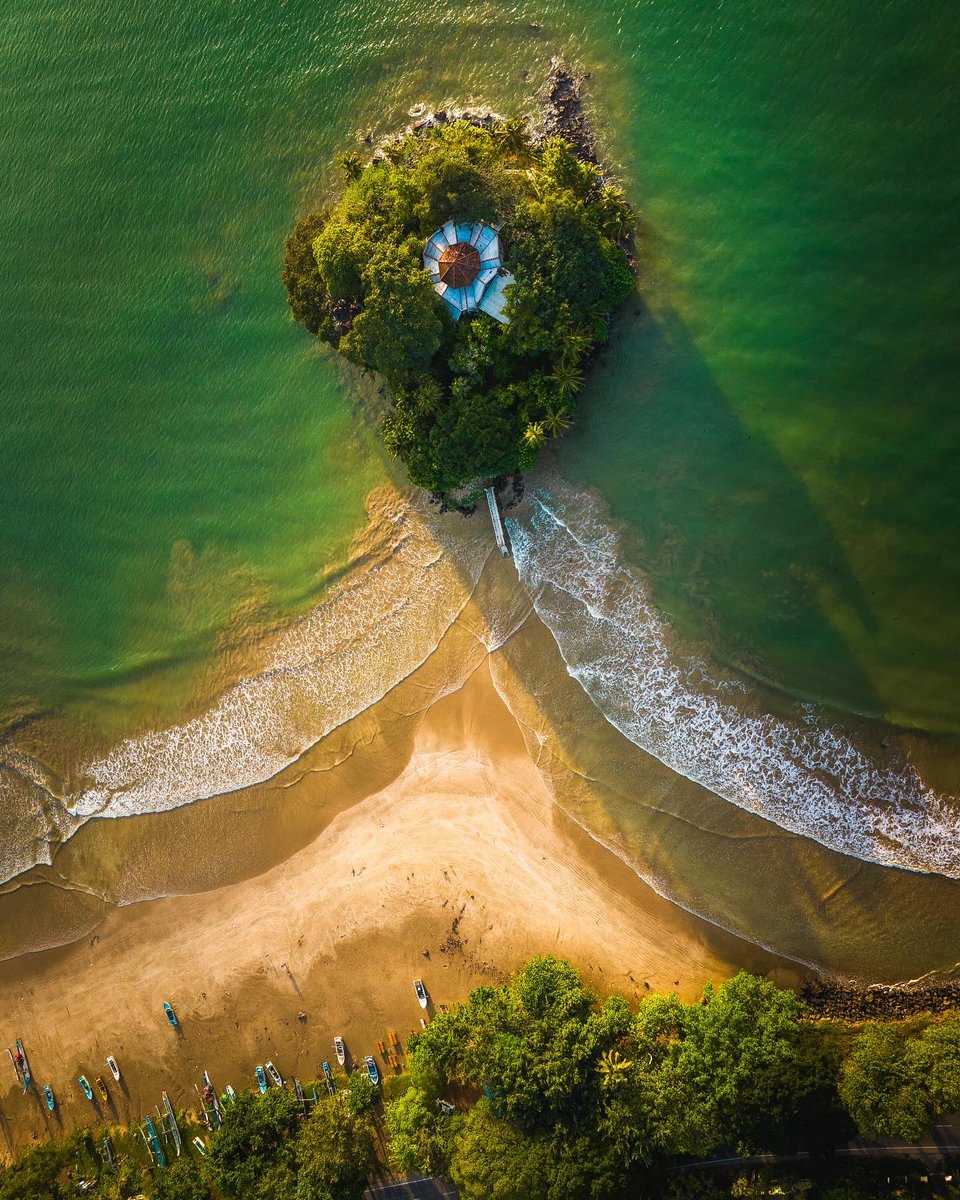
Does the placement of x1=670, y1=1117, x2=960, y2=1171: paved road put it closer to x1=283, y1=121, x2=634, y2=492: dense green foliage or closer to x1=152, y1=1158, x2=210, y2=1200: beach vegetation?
x1=152, y1=1158, x2=210, y2=1200: beach vegetation

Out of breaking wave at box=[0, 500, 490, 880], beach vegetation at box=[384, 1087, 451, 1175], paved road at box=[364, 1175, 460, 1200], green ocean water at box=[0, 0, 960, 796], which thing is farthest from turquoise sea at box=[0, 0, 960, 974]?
paved road at box=[364, 1175, 460, 1200]

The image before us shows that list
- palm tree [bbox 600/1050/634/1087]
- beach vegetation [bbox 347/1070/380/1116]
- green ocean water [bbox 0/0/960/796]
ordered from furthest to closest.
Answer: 1. beach vegetation [bbox 347/1070/380/1116]
2. green ocean water [bbox 0/0/960/796]
3. palm tree [bbox 600/1050/634/1087]

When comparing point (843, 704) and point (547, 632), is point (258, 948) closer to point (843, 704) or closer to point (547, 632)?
point (547, 632)

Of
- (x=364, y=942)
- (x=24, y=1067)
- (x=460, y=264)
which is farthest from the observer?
(x=24, y=1067)

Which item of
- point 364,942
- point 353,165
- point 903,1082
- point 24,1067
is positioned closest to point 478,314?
point 353,165

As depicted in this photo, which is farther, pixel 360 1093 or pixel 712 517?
pixel 360 1093

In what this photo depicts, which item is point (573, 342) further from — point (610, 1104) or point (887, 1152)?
point (887, 1152)

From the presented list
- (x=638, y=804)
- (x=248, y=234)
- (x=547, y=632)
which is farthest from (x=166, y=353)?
(x=638, y=804)
